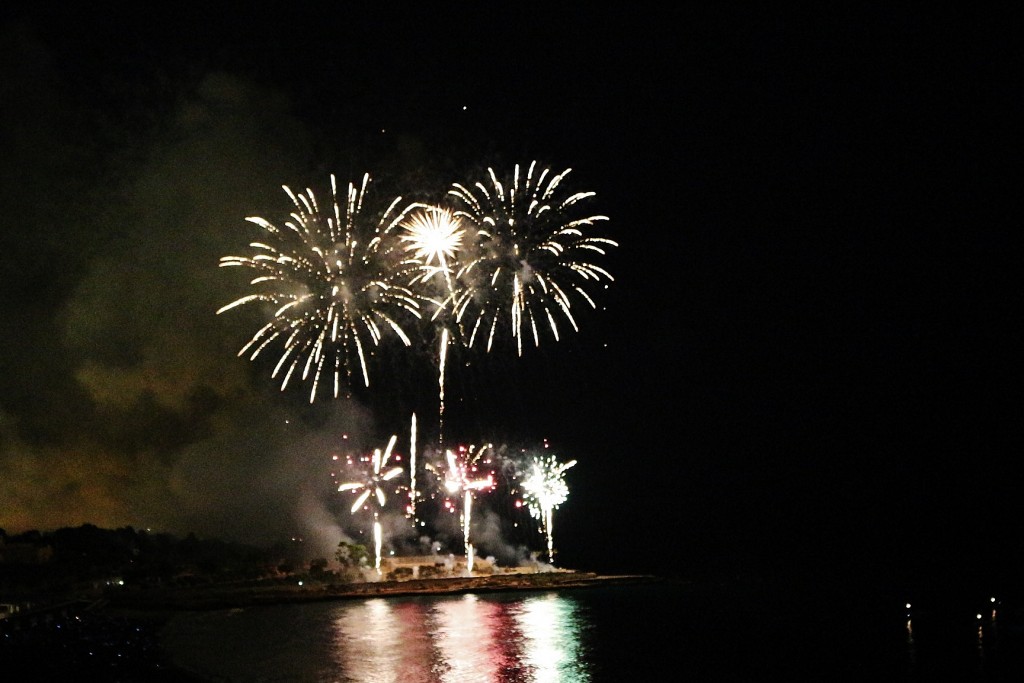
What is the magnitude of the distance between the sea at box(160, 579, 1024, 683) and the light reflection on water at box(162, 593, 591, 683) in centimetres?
7

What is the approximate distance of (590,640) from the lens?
3020cm

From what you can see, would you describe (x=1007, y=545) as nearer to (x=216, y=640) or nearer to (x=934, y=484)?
(x=934, y=484)

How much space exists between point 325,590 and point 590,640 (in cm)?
2657

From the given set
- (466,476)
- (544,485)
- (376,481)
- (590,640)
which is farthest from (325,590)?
(590,640)

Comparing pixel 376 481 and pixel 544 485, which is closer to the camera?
pixel 376 481

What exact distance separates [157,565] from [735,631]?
4674 centimetres

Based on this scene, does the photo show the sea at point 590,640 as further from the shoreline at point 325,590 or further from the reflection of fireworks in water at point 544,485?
the reflection of fireworks in water at point 544,485

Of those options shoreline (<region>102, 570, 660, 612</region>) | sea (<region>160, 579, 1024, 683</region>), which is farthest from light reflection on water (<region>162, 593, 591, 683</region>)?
shoreline (<region>102, 570, 660, 612</region>)

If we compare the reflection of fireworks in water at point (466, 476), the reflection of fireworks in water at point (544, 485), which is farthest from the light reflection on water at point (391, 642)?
the reflection of fireworks in water at point (544, 485)

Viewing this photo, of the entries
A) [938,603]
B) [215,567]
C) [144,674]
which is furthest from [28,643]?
[938,603]

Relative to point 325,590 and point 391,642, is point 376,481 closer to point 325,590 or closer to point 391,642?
point 325,590

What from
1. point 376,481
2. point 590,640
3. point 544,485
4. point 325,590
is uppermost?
point 376,481

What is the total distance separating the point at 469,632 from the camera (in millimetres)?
31812

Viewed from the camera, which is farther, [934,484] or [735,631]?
[934,484]
